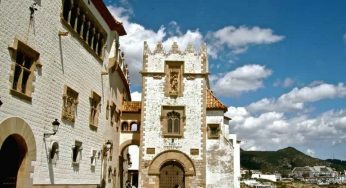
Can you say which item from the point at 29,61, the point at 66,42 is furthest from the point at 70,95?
the point at 29,61

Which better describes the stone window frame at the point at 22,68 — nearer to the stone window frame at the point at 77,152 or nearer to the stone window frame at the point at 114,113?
the stone window frame at the point at 77,152

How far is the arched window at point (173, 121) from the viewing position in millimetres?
29453

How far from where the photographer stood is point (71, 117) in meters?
19.2

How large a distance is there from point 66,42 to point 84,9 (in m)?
2.89

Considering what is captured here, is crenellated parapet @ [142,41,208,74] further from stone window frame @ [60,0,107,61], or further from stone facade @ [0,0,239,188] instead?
stone window frame @ [60,0,107,61]

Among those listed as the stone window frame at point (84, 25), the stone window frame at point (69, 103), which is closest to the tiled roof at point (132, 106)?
the stone window frame at point (84, 25)

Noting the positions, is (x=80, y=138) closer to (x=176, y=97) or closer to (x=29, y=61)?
(x=29, y=61)

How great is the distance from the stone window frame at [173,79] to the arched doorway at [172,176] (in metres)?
4.65

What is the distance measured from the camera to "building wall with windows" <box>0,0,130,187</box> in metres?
14.0

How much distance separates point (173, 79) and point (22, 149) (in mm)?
16284

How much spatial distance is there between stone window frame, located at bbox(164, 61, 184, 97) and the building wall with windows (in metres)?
4.26

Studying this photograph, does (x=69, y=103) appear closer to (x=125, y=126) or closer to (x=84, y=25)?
(x=84, y=25)

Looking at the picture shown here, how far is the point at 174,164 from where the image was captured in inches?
1148

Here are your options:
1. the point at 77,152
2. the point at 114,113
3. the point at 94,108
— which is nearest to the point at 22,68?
the point at 77,152
